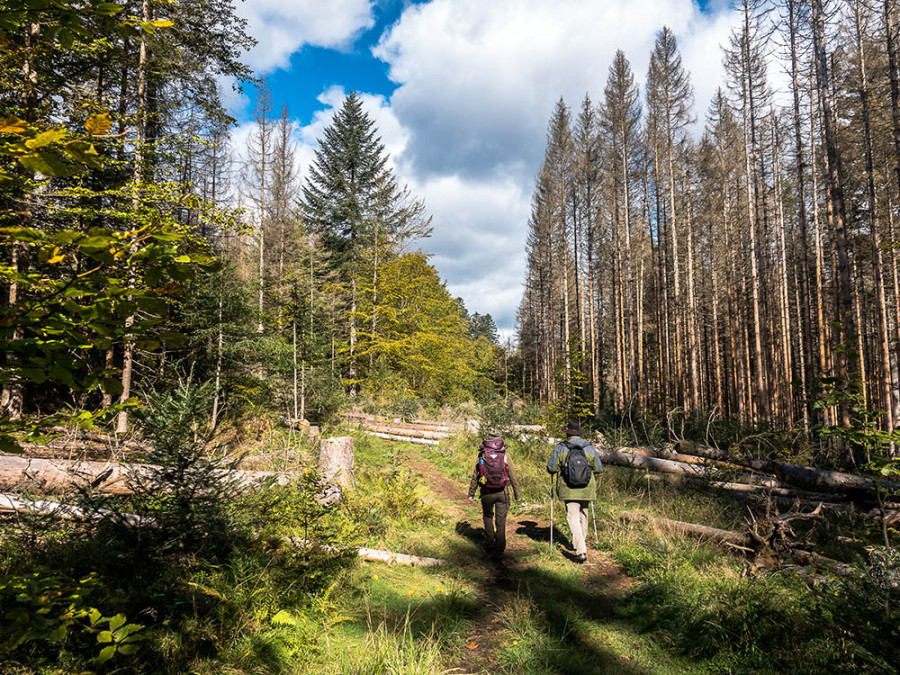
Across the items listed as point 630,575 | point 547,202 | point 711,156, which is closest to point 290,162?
point 547,202

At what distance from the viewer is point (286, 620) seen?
349cm

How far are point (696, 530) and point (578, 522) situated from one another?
6.18ft

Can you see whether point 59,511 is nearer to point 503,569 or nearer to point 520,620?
point 520,620

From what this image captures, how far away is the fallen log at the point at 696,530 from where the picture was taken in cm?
555

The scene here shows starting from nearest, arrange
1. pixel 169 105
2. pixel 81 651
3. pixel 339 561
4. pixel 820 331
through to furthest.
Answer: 1. pixel 81 651
2. pixel 339 561
3. pixel 169 105
4. pixel 820 331

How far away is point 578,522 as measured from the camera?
19.4 feet

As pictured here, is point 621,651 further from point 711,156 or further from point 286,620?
point 711,156

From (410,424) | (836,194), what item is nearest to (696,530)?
(836,194)

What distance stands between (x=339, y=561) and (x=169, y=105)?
40.6 ft

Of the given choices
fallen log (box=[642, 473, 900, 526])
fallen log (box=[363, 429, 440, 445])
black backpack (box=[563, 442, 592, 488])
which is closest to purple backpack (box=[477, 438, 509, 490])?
black backpack (box=[563, 442, 592, 488])

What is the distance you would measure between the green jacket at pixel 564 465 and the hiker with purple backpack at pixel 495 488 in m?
0.68

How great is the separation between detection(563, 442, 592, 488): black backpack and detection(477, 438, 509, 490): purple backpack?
37.9 inches

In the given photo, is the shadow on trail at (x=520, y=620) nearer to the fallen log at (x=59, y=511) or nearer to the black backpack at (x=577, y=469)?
the black backpack at (x=577, y=469)

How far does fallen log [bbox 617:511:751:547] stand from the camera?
555cm
